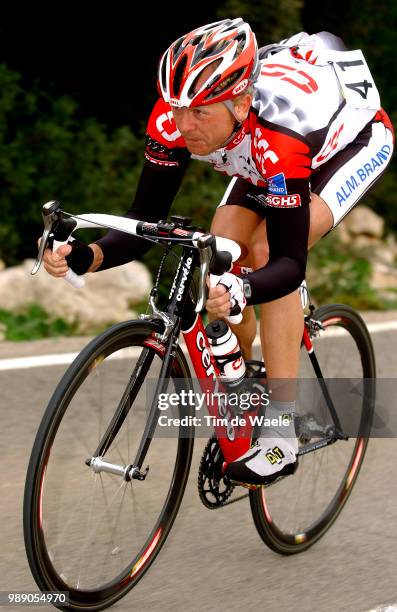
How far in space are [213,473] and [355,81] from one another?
1.56 metres

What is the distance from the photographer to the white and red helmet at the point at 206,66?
3.58 m

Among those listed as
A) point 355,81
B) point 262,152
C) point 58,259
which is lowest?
point 58,259

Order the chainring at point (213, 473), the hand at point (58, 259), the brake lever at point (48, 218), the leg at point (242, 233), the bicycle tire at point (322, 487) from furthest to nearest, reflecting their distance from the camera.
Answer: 1. the bicycle tire at point (322, 487)
2. the leg at point (242, 233)
3. the chainring at point (213, 473)
4. the hand at point (58, 259)
5. the brake lever at point (48, 218)

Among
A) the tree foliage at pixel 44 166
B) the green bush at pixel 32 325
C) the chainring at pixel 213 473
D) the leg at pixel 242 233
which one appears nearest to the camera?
the chainring at pixel 213 473

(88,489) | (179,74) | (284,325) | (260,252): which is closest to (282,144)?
(179,74)

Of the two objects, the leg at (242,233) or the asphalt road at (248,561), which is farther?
the leg at (242,233)

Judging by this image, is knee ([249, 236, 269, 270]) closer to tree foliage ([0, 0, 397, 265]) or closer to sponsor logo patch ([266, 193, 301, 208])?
sponsor logo patch ([266, 193, 301, 208])

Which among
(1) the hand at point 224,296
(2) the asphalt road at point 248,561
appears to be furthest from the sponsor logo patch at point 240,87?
(2) the asphalt road at point 248,561

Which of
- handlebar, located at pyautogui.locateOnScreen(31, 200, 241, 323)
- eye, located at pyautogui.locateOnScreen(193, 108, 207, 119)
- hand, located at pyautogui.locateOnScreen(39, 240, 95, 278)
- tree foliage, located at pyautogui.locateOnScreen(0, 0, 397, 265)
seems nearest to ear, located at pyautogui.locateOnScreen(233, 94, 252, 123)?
eye, located at pyautogui.locateOnScreen(193, 108, 207, 119)

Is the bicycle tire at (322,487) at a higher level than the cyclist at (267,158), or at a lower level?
lower

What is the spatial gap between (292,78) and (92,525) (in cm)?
167

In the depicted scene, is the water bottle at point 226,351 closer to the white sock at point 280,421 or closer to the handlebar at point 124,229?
the white sock at point 280,421

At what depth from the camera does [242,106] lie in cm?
373

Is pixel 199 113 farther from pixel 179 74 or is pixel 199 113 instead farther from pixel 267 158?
pixel 267 158
